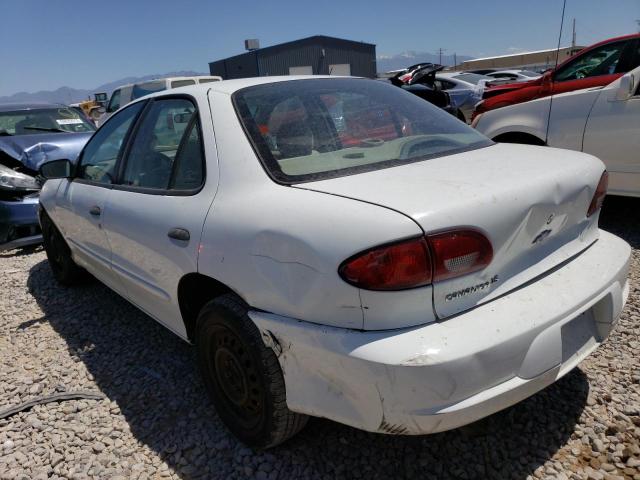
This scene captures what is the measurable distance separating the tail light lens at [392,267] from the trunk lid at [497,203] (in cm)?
7

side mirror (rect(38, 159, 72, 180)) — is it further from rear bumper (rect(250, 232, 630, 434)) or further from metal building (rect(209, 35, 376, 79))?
metal building (rect(209, 35, 376, 79))

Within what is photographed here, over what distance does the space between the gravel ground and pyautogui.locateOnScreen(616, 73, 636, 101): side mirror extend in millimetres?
1672

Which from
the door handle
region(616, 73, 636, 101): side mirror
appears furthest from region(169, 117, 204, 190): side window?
region(616, 73, 636, 101): side mirror

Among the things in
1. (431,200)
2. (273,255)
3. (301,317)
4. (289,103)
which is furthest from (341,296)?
(289,103)

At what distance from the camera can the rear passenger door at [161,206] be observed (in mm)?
2129

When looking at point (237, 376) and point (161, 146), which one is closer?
point (237, 376)

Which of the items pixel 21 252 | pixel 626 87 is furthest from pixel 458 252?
pixel 21 252

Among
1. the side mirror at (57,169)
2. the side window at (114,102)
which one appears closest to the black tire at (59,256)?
the side mirror at (57,169)

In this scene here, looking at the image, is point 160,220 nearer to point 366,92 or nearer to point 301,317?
point 301,317

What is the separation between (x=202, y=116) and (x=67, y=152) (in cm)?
487

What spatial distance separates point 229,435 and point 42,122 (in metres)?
6.45

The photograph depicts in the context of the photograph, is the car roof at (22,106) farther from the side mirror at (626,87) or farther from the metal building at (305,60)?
the metal building at (305,60)

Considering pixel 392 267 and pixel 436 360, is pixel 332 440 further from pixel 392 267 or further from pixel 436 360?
pixel 392 267

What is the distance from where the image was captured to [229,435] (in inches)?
88.7
